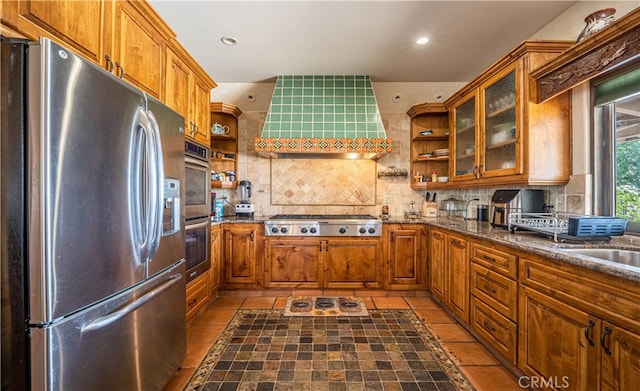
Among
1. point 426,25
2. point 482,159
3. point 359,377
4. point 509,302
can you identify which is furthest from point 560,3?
point 359,377

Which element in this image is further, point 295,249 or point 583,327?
point 295,249

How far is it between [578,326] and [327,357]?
144 cm

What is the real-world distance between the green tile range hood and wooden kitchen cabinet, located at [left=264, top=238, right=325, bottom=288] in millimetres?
1048

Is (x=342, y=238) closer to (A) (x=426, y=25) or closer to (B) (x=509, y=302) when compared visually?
(B) (x=509, y=302)

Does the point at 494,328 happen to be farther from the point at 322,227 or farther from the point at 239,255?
the point at 239,255

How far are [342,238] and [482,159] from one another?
1591 millimetres

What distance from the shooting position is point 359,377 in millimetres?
1739

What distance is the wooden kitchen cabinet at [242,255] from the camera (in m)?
3.07

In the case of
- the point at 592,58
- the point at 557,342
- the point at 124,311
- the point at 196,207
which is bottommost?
the point at 557,342

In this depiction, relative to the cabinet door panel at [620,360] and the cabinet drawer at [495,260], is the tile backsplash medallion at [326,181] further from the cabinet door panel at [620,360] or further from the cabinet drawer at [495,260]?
the cabinet door panel at [620,360]

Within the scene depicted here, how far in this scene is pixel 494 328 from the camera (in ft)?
6.21

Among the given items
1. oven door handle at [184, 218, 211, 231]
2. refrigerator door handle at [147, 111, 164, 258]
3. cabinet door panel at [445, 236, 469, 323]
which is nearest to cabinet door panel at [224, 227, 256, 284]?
oven door handle at [184, 218, 211, 231]

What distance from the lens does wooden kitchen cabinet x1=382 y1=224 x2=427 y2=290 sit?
10.1 feet

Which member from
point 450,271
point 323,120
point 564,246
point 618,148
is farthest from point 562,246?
point 323,120
